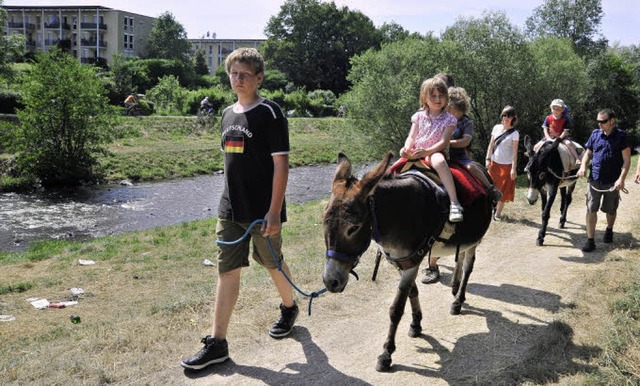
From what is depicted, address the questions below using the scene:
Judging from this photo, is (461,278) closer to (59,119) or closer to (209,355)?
(209,355)

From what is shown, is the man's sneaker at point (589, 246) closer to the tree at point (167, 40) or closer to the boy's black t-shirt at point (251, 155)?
the boy's black t-shirt at point (251, 155)

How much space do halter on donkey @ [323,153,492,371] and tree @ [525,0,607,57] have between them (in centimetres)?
→ 5540

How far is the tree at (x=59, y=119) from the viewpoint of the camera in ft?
71.8

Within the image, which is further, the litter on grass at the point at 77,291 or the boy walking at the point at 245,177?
the litter on grass at the point at 77,291

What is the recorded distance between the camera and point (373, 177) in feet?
13.2

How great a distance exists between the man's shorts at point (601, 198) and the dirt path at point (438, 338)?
3.84ft

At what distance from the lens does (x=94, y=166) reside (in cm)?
2423

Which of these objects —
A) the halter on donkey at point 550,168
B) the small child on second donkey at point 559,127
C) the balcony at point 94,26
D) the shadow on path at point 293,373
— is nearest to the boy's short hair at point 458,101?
the halter on donkey at point 550,168

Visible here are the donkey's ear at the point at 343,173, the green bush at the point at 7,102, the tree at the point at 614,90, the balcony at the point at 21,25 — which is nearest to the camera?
the donkey's ear at the point at 343,173

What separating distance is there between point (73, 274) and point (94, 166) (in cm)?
1519

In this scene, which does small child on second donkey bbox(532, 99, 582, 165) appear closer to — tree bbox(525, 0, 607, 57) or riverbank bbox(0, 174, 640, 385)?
riverbank bbox(0, 174, 640, 385)

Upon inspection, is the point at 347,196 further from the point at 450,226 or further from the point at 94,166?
the point at 94,166

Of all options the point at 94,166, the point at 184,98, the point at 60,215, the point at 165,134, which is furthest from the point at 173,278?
the point at 184,98

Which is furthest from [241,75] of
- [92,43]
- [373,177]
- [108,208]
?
[92,43]
